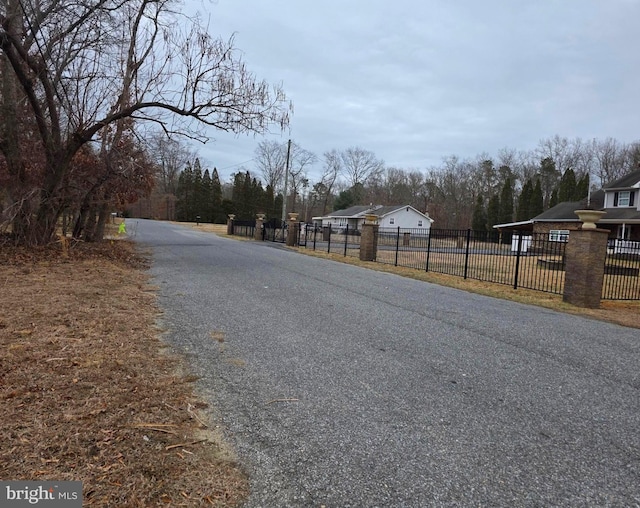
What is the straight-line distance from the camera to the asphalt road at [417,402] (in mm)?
2186

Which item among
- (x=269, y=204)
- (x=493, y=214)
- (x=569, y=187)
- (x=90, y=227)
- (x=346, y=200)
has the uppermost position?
(x=569, y=187)

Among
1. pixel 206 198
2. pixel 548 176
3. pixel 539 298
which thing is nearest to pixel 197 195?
pixel 206 198

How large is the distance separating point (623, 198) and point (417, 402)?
110 feet

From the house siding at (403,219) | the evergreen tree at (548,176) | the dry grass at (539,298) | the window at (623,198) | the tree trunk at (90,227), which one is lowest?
the dry grass at (539,298)

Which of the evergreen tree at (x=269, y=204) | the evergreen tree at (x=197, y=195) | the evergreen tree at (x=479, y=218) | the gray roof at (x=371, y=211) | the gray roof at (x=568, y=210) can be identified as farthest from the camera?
the evergreen tree at (x=269, y=204)

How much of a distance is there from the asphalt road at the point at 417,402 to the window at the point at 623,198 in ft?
91.9

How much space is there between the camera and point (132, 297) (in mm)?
6602

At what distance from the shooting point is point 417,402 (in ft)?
10.5

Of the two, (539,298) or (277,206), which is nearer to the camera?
(539,298)

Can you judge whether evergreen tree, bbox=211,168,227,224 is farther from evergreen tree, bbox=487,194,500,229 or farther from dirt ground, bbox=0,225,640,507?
dirt ground, bbox=0,225,640,507

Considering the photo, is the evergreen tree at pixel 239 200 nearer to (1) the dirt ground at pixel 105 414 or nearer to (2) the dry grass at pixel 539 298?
(2) the dry grass at pixel 539 298

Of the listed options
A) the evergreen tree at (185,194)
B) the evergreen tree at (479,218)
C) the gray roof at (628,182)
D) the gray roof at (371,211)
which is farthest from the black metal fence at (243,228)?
the evergreen tree at (185,194)

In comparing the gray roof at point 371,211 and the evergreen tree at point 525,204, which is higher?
the evergreen tree at point 525,204

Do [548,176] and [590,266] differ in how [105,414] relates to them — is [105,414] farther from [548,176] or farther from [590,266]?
[548,176]
